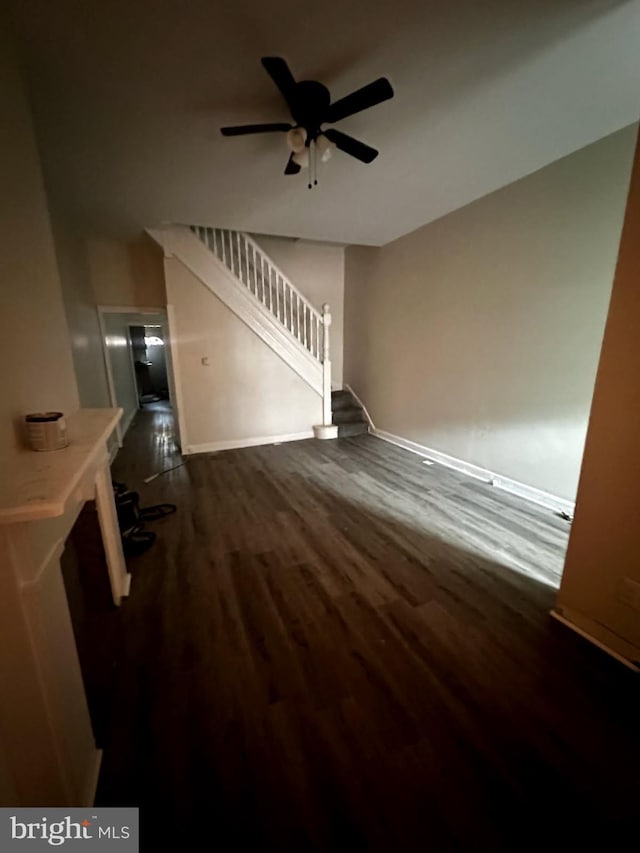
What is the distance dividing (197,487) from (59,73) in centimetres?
294

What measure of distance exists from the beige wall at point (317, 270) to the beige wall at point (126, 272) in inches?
63.7

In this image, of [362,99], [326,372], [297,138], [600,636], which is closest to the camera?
[600,636]

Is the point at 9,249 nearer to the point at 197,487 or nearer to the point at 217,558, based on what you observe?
the point at 217,558

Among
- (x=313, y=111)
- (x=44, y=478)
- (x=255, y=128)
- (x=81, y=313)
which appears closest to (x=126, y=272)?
(x=81, y=313)

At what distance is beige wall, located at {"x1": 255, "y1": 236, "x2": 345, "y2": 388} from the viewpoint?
17.5ft

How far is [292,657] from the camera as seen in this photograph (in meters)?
1.52

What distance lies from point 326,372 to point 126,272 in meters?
3.00

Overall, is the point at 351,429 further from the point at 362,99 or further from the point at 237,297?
the point at 362,99

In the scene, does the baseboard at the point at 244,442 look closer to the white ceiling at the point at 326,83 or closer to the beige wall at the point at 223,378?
the beige wall at the point at 223,378

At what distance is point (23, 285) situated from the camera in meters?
1.16

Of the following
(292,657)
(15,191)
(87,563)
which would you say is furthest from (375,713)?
(15,191)

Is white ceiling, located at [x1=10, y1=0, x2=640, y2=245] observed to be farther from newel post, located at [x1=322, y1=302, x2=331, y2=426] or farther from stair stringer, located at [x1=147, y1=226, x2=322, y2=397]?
newel post, located at [x1=322, y1=302, x2=331, y2=426]

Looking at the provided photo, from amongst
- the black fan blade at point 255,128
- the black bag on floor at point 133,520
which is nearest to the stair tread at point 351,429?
the black bag on floor at point 133,520

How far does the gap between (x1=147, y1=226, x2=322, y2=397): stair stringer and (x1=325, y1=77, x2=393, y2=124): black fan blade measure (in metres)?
2.60
